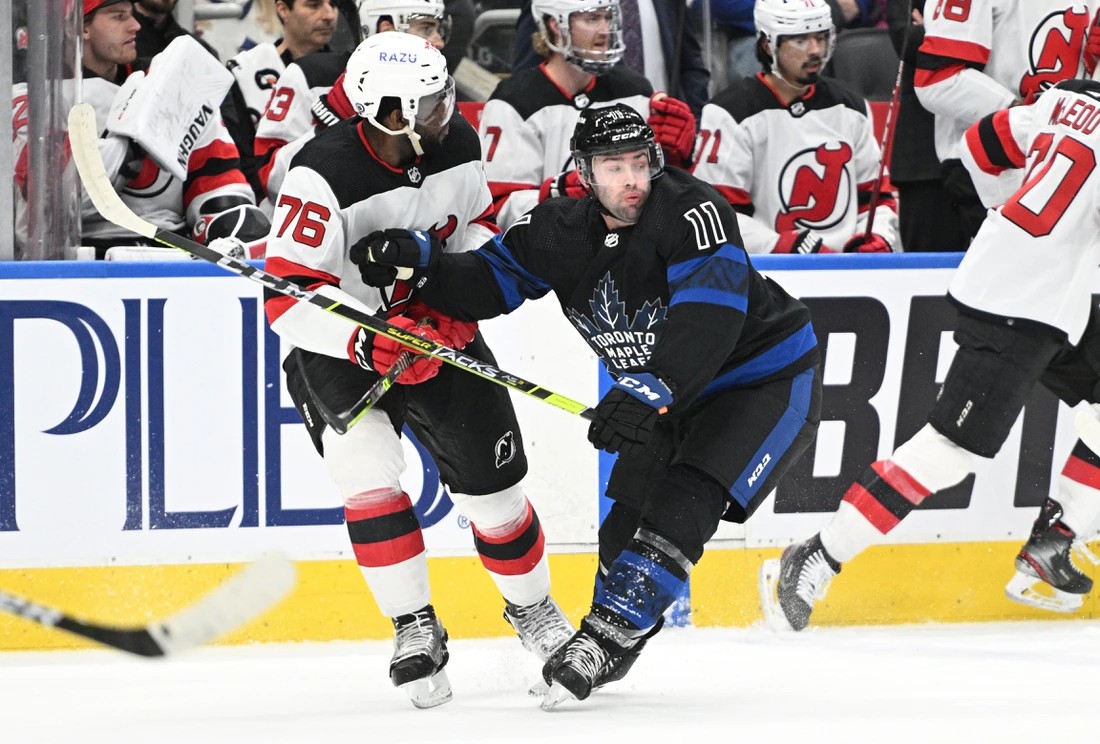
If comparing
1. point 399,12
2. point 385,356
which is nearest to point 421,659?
point 385,356

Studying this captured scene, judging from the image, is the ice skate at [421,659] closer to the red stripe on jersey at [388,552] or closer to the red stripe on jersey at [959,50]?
the red stripe on jersey at [388,552]

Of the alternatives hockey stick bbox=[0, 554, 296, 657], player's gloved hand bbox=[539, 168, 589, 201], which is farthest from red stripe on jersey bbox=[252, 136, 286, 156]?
hockey stick bbox=[0, 554, 296, 657]

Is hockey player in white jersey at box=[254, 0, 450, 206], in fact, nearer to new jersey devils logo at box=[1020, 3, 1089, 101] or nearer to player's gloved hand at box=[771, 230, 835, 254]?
player's gloved hand at box=[771, 230, 835, 254]

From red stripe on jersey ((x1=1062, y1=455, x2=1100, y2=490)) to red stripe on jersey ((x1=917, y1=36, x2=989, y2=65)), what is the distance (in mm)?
1184

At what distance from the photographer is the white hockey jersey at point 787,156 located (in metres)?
4.54

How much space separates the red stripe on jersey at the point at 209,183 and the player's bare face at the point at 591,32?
1004 mm

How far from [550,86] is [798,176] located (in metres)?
0.75

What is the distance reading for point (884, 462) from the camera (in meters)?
3.87

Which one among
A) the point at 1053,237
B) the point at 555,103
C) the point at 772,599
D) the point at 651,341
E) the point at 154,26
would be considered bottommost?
the point at 772,599

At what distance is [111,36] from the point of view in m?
4.23

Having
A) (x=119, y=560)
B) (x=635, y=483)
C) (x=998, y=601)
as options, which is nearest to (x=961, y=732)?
(x=635, y=483)

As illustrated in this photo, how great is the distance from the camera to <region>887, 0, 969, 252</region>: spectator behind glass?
465cm

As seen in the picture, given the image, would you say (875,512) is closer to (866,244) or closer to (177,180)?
(866,244)

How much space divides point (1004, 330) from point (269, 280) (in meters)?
1.77
